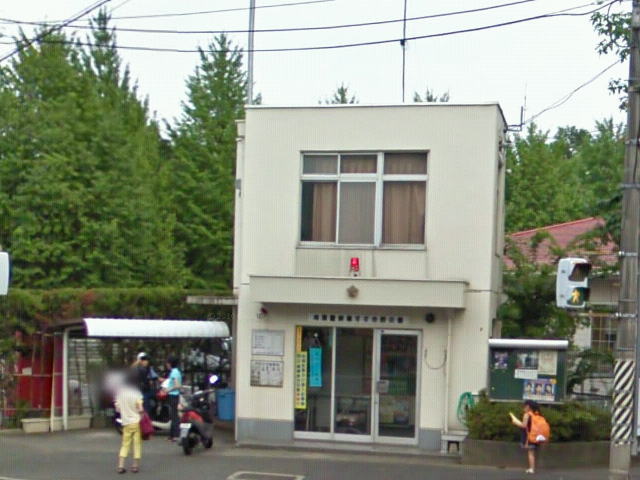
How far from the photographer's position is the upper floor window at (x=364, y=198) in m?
19.2

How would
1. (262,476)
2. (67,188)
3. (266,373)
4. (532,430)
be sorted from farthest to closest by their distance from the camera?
1. (67,188)
2. (266,373)
3. (532,430)
4. (262,476)

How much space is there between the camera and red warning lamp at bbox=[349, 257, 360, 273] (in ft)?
62.8

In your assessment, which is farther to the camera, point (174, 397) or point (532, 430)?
point (174, 397)

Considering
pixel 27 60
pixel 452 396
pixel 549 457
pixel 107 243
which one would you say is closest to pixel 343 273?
pixel 452 396

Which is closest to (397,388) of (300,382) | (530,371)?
(300,382)

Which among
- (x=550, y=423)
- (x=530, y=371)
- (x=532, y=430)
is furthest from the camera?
(x=530, y=371)

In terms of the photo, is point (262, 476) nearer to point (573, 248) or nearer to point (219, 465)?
point (219, 465)

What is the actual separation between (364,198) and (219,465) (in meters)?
5.89

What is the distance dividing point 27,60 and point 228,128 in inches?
501

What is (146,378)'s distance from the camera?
20578mm

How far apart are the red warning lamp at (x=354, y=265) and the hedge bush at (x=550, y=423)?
3.52 m

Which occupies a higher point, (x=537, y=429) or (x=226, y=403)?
(x=537, y=429)

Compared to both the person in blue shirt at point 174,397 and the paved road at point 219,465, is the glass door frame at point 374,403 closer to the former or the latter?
the paved road at point 219,465

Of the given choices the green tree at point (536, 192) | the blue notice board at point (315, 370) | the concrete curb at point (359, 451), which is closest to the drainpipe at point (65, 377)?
the concrete curb at point (359, 451)
